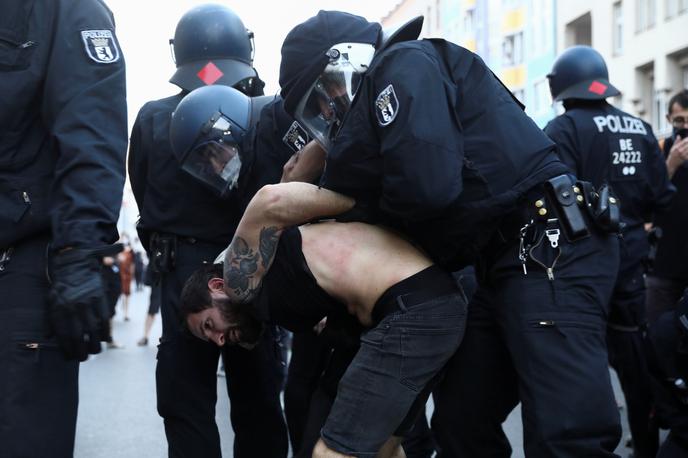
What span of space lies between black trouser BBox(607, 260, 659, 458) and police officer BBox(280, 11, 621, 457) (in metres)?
1.83

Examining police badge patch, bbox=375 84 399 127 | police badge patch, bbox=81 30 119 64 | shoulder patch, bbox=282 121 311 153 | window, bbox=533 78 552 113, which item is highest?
police badge patch, bbox=81 30 119 64

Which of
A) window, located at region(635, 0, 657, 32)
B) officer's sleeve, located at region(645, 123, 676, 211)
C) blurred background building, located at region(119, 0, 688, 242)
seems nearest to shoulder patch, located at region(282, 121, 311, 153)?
officer's sleeve, located at region(645, 123, 676, 211)

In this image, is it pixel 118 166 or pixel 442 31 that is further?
pixel 442 31

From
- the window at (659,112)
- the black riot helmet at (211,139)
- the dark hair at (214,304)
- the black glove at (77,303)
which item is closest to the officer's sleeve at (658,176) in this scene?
the black riot helmet at (211,139)

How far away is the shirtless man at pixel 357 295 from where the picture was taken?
3096mm

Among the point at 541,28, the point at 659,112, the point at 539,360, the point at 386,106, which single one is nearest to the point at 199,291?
the point at 386,106

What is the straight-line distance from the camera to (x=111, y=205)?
2889mm

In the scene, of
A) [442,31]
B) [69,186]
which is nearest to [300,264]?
[69,186]

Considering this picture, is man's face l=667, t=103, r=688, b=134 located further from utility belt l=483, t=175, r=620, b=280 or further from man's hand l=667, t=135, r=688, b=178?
utility belt l=483, t=175, r=620, b=280

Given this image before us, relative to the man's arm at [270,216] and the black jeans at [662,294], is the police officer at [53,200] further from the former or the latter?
the black jeans at [662,294]

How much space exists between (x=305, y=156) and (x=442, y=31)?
49092 millimetres

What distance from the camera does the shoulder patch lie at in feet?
13.2

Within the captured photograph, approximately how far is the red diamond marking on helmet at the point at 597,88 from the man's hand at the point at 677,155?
25.0 inches

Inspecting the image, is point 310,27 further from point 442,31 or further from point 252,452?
point 442,31
